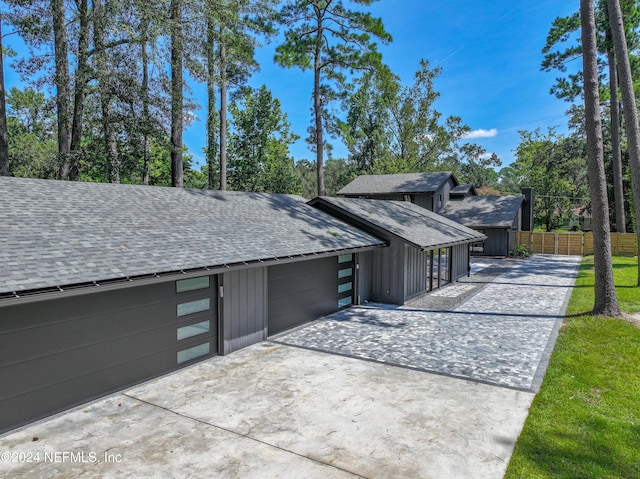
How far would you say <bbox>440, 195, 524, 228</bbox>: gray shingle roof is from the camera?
26.9 m

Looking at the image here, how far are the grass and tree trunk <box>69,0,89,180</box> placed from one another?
1707cm

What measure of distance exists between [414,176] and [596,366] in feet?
83.5

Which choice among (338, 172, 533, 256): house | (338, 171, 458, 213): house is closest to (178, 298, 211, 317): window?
(338, 172, 533, 256): house

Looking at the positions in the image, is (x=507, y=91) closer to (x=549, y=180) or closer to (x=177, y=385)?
(x=549, y=180)

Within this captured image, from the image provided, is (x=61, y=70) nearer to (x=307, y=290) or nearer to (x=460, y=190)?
(x=307, y=290)

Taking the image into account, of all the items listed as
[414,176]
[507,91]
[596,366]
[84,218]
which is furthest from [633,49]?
[84,218]

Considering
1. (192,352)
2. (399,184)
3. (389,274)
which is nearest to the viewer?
(192,352)

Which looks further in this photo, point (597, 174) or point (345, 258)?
point (345, 258)

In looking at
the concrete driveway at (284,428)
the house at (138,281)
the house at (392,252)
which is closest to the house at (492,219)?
the house at (392,252)

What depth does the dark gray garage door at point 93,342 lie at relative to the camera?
512 cm

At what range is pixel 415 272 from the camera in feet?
45.1

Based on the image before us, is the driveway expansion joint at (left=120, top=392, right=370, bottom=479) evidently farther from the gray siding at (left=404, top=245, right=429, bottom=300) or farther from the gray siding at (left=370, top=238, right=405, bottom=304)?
the gray siding at (left=404, top=245, right=429, bottom=300)

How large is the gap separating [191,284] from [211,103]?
79.6ft

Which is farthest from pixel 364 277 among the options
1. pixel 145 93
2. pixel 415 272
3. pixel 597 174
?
pixel 145 93
